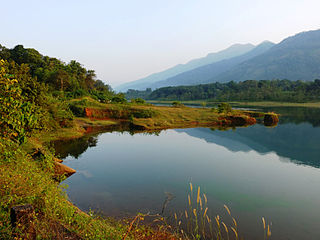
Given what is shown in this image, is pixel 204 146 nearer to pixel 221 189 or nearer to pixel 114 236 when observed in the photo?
pixel 221 189

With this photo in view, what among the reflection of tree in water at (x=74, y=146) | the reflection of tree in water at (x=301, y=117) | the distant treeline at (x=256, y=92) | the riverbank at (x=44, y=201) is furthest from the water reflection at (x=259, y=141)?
the distant treeline at (x=256, y=92)

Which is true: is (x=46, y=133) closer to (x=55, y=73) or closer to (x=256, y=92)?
(x=55, y=73)

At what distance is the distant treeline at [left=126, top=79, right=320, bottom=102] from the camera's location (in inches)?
4606

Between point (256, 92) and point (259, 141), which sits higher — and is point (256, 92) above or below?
below

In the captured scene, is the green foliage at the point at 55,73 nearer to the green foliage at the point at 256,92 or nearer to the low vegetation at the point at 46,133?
the low vegetation at the point at 46,133

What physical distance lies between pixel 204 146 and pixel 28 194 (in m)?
22.5

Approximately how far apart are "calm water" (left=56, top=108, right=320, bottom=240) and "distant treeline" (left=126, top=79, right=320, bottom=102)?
100121 mm

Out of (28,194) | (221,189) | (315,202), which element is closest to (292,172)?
(315,202)

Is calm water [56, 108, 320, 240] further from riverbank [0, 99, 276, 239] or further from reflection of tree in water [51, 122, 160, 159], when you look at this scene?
riverbank [0, 99, 276, 239]

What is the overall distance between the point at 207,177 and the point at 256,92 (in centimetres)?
13001

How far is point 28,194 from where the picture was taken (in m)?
7.04

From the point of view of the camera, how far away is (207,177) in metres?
16.5

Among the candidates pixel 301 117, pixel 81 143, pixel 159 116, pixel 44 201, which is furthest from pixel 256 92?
pixel 44 201

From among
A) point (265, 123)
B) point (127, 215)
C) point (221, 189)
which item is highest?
point (127, 215)
